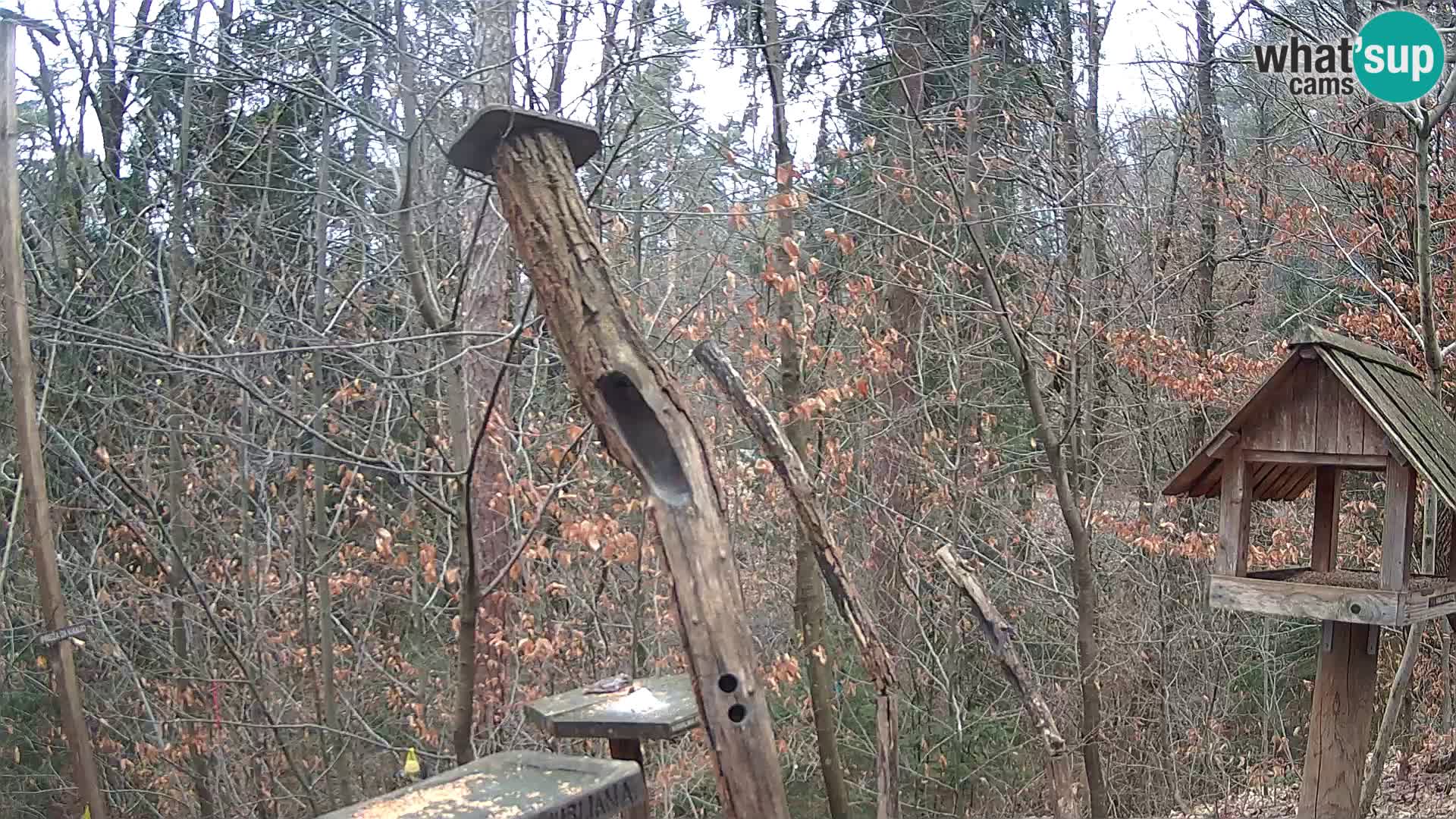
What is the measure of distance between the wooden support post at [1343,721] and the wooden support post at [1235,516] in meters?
0.39

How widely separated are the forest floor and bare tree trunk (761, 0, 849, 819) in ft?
8.75

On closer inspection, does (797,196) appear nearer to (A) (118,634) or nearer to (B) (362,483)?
(B) (362,483)

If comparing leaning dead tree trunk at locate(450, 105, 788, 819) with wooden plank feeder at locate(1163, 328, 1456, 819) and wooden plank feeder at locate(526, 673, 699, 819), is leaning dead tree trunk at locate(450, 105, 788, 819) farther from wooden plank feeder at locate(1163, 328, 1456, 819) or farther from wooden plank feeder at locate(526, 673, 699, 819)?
wooden plank feeder at locate(1163, 328, 1456, 819)

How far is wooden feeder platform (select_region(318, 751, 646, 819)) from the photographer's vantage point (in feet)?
8.34

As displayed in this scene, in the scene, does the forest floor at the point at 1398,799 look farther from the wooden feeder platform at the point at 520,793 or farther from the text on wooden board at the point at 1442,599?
the wooden feeder platform at the point at 520,793

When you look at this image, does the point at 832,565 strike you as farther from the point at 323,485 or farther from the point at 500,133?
the point at 323,485

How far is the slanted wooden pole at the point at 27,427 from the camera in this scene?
5.02 m

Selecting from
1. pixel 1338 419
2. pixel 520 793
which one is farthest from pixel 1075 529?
pixel 520 793

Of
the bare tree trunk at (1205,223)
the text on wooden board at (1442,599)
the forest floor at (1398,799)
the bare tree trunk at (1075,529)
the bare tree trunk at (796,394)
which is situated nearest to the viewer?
the text on wooden board at (1442,599)

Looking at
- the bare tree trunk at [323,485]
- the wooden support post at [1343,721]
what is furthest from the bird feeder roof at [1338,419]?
the bare tree trunk at [323,485]

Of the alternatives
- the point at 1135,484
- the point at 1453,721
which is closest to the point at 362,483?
the point at 1135,484

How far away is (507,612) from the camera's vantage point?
6.05 m

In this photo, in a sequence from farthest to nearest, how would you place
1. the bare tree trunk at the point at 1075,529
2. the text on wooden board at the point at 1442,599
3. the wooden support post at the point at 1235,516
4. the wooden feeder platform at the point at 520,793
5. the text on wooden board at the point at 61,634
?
the bare tree trunk at the point at 1075,529 → the text on wooden board at the point at 61,634 → the wooden support post at the point at 1235,516 → the text on wooden board at the point at 1442,599 → the wooden feeder platform at the point at 520,793

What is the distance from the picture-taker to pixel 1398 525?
129 inches
